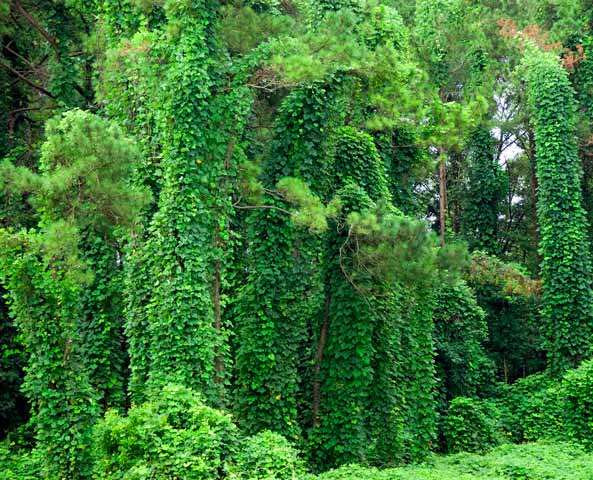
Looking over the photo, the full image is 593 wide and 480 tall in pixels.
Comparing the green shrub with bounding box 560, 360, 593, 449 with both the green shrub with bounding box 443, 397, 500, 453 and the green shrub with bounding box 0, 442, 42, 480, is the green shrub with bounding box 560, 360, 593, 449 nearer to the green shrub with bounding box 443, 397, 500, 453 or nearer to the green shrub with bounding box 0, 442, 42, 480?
the green shrub with bounding box 443, 397, 500, 453

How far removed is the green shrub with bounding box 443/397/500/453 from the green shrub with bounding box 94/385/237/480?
7897 millimetres

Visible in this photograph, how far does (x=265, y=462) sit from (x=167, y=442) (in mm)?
1166

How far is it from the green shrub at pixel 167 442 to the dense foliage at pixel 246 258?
25 mm

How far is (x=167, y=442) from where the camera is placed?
26.9 feet

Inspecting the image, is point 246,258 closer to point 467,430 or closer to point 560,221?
point 467,430

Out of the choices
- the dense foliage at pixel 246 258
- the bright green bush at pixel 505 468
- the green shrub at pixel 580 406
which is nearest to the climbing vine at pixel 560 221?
the dense foliage at pixel 246 258

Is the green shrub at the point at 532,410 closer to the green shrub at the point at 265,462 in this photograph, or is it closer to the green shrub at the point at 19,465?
the green shrub at the point at 265,462

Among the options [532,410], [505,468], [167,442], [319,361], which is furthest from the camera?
[532,410]

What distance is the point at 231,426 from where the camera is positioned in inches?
343

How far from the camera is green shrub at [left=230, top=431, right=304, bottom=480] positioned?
338 inches

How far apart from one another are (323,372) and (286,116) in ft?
12.8

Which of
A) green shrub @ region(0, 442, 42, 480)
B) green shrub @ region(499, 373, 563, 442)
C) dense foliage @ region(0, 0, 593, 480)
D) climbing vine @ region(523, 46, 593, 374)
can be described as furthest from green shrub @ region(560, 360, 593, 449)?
green shrub @ region(0, 442, 42, 480)

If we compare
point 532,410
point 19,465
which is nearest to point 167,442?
point 19,465

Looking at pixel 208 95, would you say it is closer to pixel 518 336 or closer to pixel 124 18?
pixel 124 18
